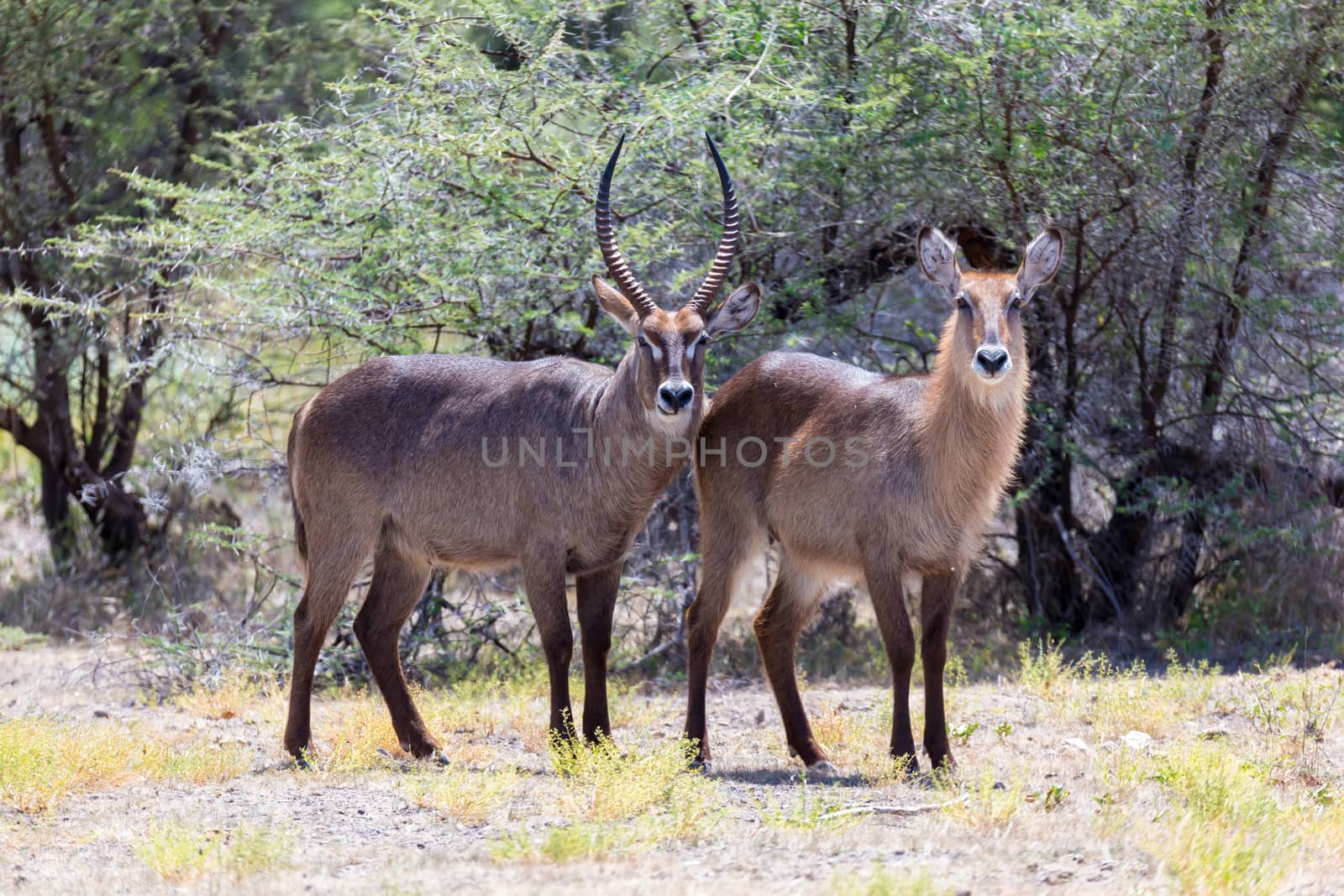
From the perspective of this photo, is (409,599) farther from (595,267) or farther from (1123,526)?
(1123,526)

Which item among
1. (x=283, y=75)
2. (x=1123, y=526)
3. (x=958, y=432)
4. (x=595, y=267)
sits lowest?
(x=1123, y=526)

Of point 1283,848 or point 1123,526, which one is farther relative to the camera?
point 1123,526

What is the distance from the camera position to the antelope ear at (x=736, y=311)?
21.1ft

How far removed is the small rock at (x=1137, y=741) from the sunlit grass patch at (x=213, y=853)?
375cm

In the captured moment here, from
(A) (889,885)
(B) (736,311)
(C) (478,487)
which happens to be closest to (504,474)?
(C) (478,487)

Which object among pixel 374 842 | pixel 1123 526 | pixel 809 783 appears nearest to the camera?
pixel 374 842

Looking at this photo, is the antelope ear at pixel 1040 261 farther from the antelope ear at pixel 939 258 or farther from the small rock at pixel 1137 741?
the small rock at pixel 1137 741

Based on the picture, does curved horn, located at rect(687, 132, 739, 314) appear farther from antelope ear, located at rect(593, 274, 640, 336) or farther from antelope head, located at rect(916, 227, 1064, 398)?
antelope head, located at rect(916, 227, 1064, 398)

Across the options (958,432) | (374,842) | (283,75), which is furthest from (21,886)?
(283,75)

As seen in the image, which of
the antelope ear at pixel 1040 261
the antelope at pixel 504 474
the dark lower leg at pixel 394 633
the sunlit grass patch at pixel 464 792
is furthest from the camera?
the dark lower leg at pixel 394 633

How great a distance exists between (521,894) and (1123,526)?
20.2 feet

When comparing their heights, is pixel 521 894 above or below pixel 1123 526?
below

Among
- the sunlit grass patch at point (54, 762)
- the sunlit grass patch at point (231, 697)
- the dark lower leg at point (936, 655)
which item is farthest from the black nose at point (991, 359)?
the sunlit grass patch at point (231, 697)

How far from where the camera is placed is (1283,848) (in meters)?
4.47
